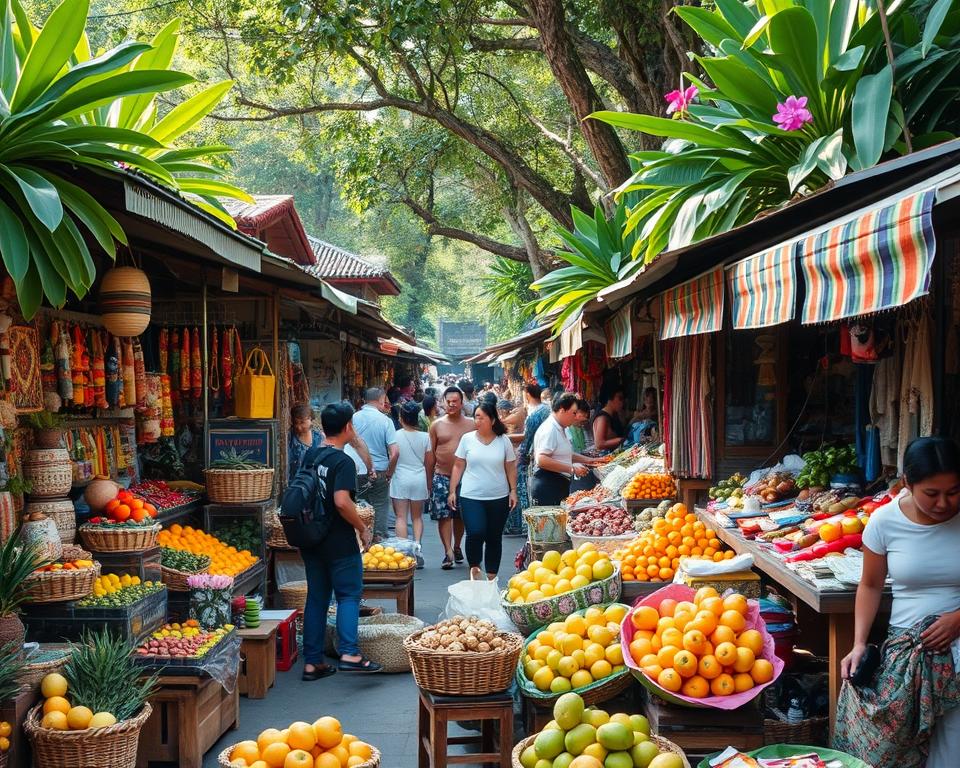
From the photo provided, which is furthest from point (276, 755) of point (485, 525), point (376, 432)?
point (376, 432)

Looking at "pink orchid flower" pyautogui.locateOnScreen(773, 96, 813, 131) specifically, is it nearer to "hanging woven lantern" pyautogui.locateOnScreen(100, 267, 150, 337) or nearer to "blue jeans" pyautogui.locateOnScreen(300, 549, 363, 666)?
"blue jeans" pyautogui.locateOnScreen(300, 549, 363, 666)

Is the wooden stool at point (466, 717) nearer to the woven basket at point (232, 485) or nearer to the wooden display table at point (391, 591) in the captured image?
the wooden display table at point (391, 591)

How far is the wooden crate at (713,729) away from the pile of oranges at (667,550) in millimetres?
1812

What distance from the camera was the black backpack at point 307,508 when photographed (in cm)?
644

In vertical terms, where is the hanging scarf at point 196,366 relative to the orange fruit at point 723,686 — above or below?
above

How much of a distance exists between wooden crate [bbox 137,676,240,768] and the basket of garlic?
1.34 metres

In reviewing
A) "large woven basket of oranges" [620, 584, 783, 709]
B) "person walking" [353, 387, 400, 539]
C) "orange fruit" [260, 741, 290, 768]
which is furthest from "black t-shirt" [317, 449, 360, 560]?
"person walking" [353, 387, 400, 539]

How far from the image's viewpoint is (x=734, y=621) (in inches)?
171

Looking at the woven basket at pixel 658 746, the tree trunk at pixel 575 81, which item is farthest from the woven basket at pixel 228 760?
the tree trunk at pixel 575 81

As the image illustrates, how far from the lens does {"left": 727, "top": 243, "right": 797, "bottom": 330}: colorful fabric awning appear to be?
13.5 ft

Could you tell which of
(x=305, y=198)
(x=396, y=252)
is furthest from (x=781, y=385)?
(x=305, y=198)

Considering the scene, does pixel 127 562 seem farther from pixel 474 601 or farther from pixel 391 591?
pixel 391 591

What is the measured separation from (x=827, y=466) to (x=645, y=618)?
259 cm

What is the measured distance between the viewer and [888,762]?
12.1 ft
